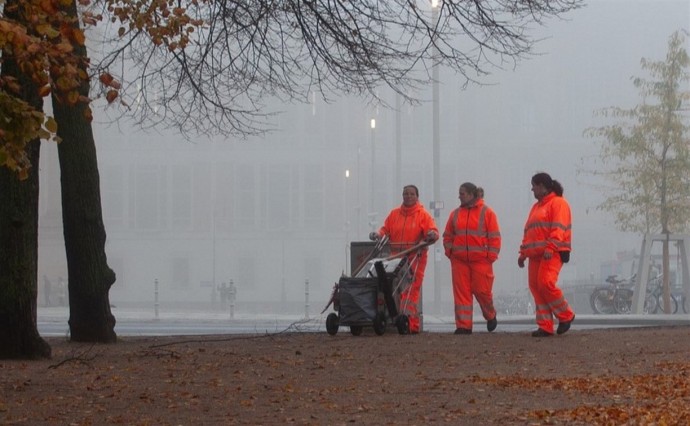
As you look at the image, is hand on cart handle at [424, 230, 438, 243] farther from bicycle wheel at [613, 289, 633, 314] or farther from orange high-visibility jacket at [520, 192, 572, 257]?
bicycle wheel at [613, 289, 633, 314]

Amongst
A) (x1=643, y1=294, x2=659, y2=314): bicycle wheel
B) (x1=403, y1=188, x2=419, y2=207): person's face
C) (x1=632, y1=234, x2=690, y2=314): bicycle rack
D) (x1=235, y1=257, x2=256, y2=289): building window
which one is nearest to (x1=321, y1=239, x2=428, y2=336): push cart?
(x1=403, y1=188, x2=419, y2=207): person's face

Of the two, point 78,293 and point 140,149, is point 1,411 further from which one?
point 140,149

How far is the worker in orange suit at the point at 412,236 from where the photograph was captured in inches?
672

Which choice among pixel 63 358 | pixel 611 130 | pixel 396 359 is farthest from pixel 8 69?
pixel 611 130

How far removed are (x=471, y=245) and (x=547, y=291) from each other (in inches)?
52.5

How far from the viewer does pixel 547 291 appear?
15.9m

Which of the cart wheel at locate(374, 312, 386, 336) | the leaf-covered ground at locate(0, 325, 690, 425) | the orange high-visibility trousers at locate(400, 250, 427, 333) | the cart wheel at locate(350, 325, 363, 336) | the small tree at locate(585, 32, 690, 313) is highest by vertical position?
the small tree at locate(585, 32, 690, 313)

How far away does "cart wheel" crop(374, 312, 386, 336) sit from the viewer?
16422 millimetres

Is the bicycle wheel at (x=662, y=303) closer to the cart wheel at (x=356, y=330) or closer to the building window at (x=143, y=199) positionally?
the cart wheel at (x=356, y=330)

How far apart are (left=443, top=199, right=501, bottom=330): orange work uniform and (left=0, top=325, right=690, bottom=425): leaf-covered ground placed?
1.33 metres

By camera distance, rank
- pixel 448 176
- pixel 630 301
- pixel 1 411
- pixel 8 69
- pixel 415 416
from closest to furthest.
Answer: pixel 415 416
pixel 1 411
pixel 8 69
pixel 630 301
pixel 448 176

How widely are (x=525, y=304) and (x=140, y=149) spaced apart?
3530cm

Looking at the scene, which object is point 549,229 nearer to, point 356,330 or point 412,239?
point 412,239

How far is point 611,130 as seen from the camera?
35.5m
